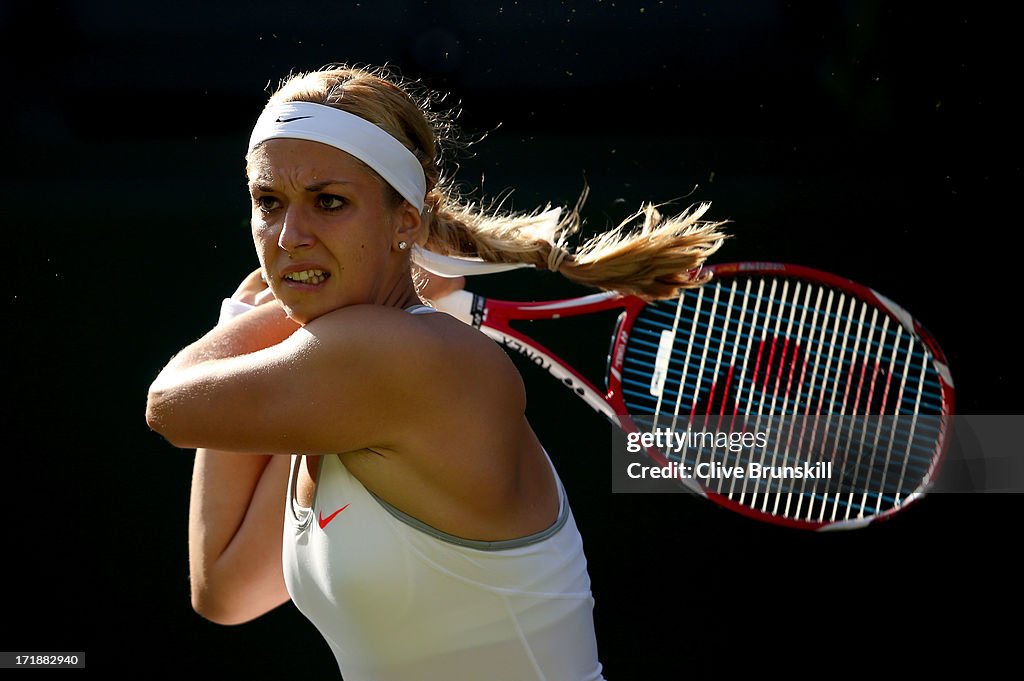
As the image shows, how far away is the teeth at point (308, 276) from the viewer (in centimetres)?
124

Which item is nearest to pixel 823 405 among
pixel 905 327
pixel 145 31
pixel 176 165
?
pixel 905 327

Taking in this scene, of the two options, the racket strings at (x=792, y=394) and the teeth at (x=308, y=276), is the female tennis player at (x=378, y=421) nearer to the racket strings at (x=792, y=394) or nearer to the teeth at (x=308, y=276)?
the teeth at (x=308, y=276)

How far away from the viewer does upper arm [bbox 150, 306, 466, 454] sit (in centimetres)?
115

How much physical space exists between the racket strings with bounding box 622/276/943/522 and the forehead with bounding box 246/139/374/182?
41.8 inches

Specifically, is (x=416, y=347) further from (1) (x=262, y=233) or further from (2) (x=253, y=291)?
(2) (x=253, y=291)

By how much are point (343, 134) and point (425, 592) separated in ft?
1.62

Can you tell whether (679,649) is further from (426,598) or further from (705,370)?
(426,598)

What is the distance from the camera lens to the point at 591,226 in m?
2.45

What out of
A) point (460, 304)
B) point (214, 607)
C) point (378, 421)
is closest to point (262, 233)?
point (378, 421)

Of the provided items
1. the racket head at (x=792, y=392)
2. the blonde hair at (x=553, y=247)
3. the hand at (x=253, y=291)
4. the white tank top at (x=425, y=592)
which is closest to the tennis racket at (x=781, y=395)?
the racket head at (x=792, y=392)

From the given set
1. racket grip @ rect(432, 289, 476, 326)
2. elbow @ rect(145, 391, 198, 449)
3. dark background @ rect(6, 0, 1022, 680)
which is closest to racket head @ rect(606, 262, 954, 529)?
dark background @ rect(6, 0, 1022, 680)

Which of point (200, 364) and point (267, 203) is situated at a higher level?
point (267, 203)

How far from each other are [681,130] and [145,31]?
1.14m

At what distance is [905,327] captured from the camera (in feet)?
7.20
